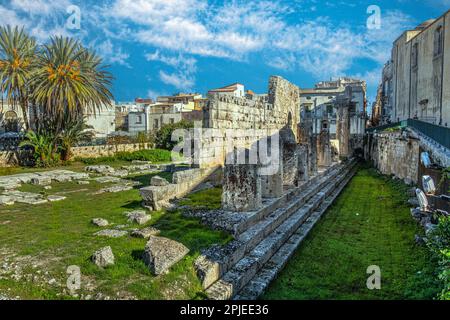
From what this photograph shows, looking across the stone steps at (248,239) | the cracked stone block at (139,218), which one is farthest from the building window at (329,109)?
the cracked stone block at (139,218)

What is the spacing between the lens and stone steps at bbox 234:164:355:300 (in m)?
5.16

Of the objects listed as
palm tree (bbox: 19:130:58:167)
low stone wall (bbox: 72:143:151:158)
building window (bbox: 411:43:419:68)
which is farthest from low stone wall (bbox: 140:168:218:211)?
building window (bbox: 411:43:419:68)

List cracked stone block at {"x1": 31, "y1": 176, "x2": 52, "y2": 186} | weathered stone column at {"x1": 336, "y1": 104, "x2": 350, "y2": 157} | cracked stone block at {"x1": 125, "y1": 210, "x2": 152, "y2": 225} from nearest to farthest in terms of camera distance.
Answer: cracked stone block at {"x1": 125, "y1": 210, "x2": 152, "y2": 225} → cracked stone block at {"x1": 31, "y1": 176, "x2": 52, "y2": 186} → weathered stone column at {"x1": 336, "y1": 104, "x2": 350, "y2": 157}

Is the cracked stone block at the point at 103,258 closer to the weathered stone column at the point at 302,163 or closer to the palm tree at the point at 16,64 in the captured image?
the weathered stone column at the point at 302,163

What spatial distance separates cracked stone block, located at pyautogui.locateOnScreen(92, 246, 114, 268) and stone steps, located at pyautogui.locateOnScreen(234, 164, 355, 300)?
1.97m

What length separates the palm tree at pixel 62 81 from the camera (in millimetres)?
22531

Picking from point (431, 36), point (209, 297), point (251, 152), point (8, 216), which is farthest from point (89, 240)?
point (431, 36)

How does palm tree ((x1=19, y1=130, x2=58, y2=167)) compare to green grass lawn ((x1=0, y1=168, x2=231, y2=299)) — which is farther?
palm tree ((x1=19, y1=130, x2=58, y2=167))

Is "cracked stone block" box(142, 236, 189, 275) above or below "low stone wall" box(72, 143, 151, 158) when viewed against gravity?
below

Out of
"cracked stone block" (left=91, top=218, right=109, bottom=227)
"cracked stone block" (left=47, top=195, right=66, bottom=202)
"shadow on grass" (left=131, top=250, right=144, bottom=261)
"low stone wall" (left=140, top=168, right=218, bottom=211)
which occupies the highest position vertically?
"low stone wall" (left=140, top=168, right=218, bottom=211)

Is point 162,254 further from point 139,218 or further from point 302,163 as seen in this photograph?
point 302,163

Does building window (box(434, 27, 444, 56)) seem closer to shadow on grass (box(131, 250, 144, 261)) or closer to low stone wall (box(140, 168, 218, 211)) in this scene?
low stone wall (box(140, 168, 218, 211))

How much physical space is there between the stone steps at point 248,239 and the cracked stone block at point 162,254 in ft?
1.20

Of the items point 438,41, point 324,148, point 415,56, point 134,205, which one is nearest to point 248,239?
point 134,205
